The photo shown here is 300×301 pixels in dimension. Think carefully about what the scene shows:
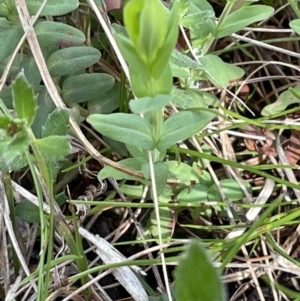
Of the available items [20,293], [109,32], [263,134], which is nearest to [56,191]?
[20,293]

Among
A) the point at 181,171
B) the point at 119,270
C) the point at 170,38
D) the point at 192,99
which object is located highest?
the point at 170,38

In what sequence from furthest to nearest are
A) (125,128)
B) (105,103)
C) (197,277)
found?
(105,103), (125,128), (197,277)

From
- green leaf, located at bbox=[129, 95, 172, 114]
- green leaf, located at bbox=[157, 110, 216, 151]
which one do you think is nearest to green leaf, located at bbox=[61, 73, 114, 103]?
green leaf, located at bbox=[157, 110, 216, 151]

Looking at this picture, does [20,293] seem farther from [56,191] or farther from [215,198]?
[215,198]

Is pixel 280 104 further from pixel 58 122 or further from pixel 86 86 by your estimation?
pixel 58 122

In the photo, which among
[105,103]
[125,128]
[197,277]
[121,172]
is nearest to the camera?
[197,277]

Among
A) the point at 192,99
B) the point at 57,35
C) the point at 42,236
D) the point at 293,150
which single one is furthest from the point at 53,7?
the point at 293,150
